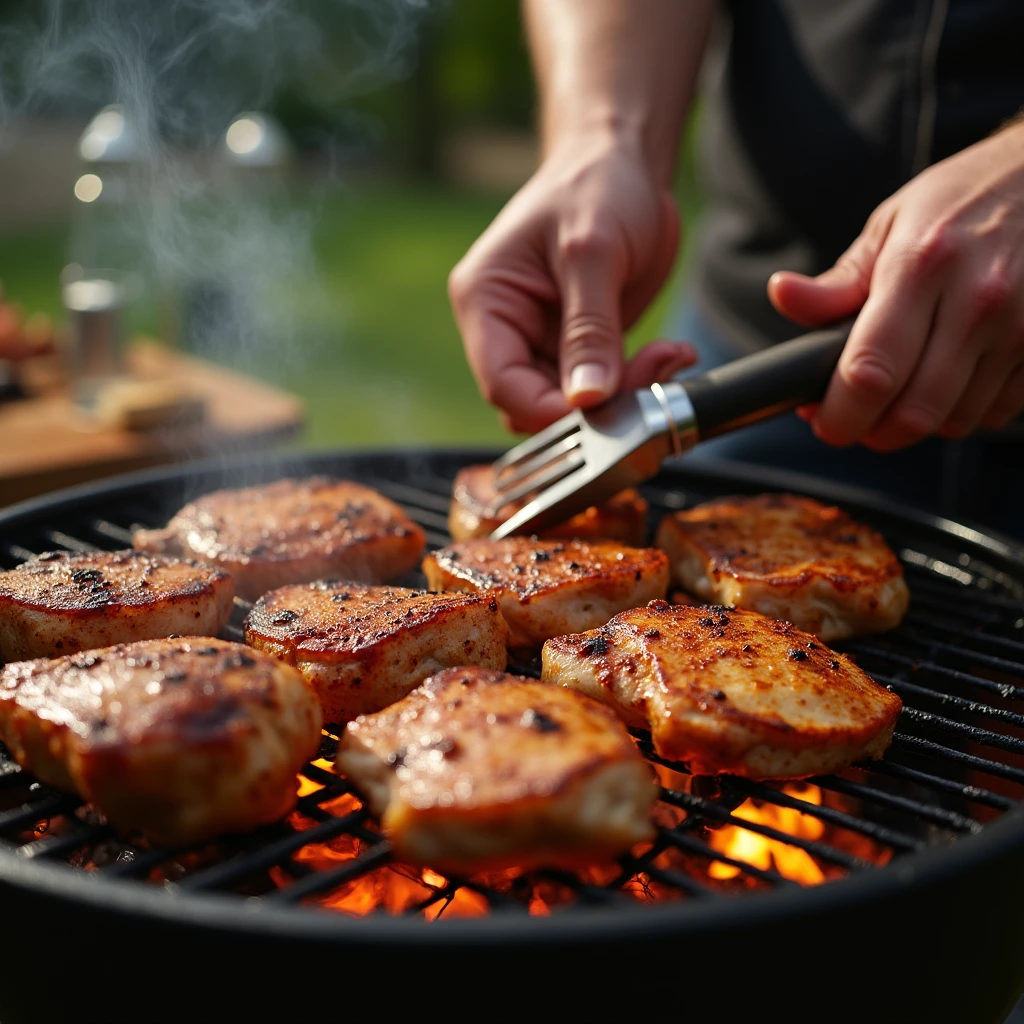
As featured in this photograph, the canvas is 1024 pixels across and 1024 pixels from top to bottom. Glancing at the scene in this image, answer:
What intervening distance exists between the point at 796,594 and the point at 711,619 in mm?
347

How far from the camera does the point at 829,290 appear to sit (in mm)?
2686

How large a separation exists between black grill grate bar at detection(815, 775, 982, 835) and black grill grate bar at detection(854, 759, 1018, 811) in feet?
0.13

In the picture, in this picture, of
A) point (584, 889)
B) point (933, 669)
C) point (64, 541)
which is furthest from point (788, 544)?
point (64, 541)

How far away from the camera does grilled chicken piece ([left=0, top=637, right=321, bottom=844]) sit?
1668mm

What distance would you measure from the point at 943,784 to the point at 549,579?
0.95 m

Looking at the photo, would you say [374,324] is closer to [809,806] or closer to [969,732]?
[969,732]

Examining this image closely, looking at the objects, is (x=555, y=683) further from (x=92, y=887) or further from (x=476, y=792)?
(x=92, y=887)

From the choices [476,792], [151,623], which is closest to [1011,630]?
[476,792]

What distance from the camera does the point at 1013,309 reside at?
2520mm

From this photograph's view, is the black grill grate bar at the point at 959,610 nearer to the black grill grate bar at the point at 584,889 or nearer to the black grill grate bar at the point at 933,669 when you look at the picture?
the black grill grate bar at the point at 933,669

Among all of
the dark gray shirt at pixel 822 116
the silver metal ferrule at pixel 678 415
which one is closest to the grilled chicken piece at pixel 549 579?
the silver metal ferrule at pixel 678 415

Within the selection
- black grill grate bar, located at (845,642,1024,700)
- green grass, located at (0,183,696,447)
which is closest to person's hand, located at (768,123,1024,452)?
black grill grate bar, located at (845,642,1024,700)

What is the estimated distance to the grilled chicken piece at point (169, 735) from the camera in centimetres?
167

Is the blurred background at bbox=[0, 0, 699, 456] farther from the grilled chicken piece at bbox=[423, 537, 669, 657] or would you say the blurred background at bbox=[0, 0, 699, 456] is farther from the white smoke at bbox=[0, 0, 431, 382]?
the grilled chicken piece at bbox=[423, 537, 669, 657]
